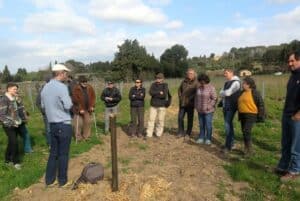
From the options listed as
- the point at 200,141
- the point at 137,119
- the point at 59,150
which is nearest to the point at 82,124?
the point at 137,119

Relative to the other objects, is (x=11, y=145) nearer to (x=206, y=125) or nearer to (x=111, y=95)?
(x=111, y=95)

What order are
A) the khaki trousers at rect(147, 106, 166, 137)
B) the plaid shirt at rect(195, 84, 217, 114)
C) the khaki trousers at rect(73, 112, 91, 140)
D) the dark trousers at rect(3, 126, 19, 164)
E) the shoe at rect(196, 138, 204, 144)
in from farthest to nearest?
1. the khaki trousers at rect(147, 106, 166, 137)
2. the khaki trousers at rect(73, 112, 91, 140)
3. the shoe at rect(196, 138, 204, 144)
4. the plaid shirt at rect(195, 84, 217, 114)
5. the dark trousers at rect(3, 126, 19, 164)

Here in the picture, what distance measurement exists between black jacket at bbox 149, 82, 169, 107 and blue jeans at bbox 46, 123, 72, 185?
4832 mm

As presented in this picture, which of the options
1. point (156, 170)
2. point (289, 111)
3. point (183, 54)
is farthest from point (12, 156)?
point (183, 54)

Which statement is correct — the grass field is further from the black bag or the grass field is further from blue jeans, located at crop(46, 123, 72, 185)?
the black bag

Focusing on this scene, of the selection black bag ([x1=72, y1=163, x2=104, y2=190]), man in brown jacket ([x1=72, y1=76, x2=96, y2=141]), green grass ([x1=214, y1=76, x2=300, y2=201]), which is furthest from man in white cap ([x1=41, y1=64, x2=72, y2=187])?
man in brown jacket ([x1=72, y1=76, x2=96, y2=141])

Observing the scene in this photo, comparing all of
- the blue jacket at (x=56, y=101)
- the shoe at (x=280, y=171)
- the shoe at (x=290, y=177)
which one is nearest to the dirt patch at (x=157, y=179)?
the shoe at (x=290, y=177)

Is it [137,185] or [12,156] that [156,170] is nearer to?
[137,185]

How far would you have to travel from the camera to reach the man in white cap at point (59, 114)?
710 centimetres

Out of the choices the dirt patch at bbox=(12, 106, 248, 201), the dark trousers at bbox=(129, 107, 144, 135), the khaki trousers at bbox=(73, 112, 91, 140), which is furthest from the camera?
the dark trousers at bbox=(129, 107, 144, 135)

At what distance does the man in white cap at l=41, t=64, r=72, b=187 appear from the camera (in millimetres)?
7102

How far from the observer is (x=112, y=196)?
6.44 meters

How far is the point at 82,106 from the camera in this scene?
38.4ft

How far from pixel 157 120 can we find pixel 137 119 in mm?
589
